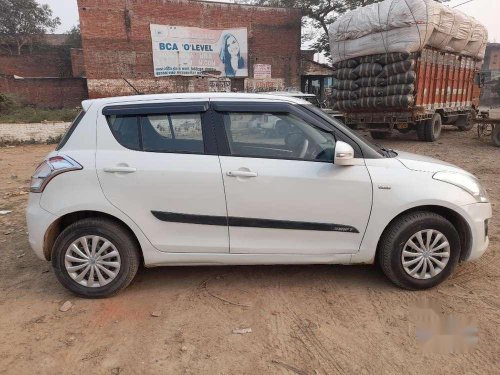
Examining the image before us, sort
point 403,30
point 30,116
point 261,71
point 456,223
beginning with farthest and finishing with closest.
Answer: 1. point 261,71
2. point 30,116
3. point 403,30
4. point 456,223

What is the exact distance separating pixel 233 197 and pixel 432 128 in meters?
10.7

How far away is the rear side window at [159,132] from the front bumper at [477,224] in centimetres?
228

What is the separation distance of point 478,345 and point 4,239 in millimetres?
4953

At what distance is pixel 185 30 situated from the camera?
20500mm

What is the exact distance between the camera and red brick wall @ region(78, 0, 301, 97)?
19625 mm

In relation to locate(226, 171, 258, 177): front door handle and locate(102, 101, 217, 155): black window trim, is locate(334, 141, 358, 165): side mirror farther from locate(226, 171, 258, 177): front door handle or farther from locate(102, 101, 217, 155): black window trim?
locate(102, 101, 217, 155): black window trim

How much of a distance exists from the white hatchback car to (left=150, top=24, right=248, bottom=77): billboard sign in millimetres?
18730

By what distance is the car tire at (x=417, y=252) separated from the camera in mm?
3115

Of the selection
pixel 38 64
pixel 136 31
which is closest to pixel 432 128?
pixel 136 31

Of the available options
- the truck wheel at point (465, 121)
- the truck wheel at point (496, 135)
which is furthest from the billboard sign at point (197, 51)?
the truck wheel at point (496, 135)

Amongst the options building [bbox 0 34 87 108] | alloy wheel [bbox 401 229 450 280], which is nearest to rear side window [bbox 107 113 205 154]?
alloy wheel [bbox 401 229 450 280]

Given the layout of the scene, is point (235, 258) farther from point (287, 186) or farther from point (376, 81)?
point (376, 81)

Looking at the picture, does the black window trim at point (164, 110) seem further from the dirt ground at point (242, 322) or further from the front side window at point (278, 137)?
the dirt ground at point (242, 322)

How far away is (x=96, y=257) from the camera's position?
315cm
